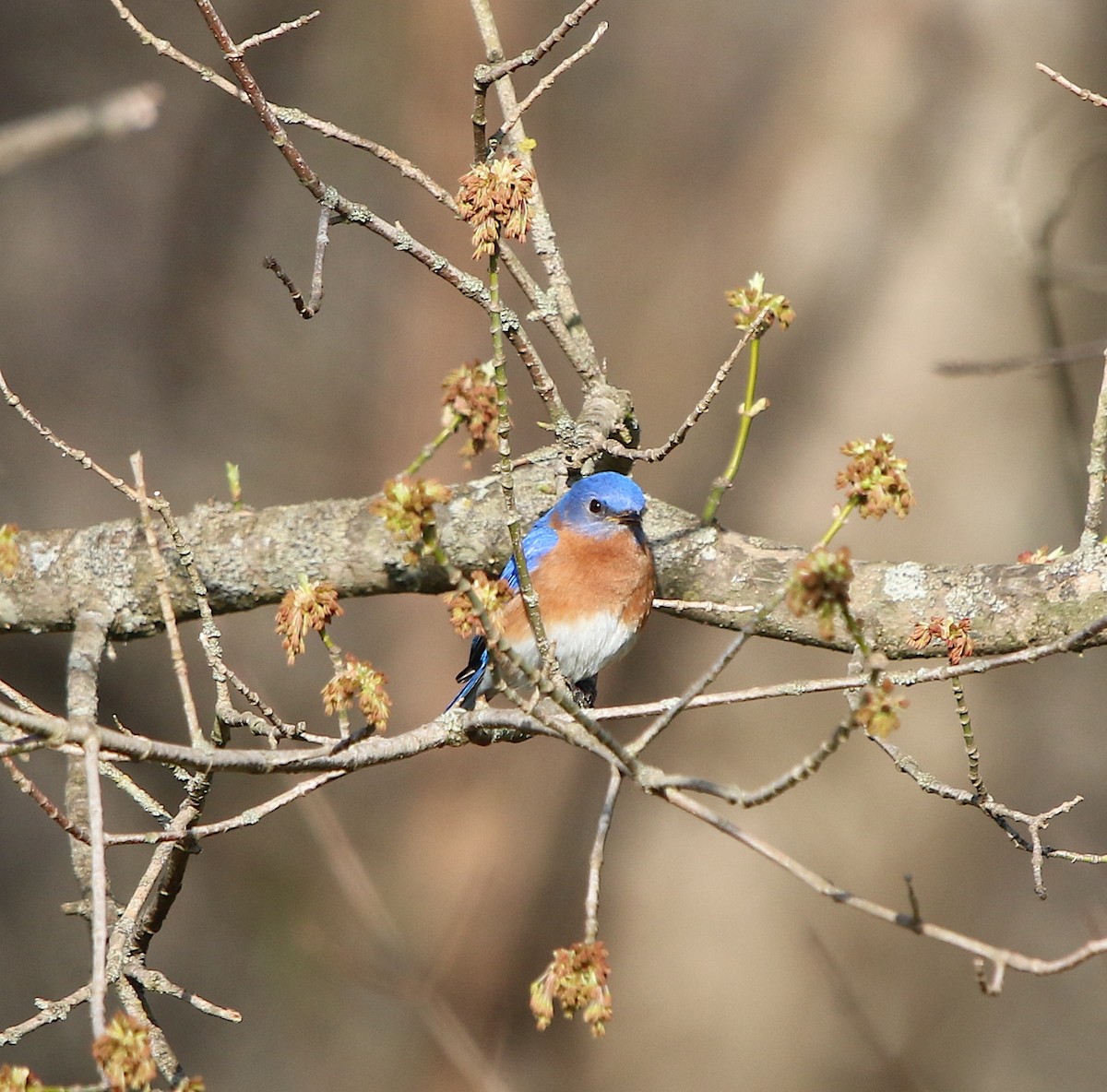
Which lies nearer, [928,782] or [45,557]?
[928,782]

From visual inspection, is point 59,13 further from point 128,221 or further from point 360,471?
point 360,471

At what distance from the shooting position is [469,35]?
6.52 meters

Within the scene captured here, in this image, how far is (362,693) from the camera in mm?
1688

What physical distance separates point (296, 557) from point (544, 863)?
402 cm

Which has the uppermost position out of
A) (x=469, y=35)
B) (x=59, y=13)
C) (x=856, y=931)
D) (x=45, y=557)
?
(x=469, y=35)

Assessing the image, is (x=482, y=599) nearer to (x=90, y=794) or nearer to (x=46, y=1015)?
(x=90, y=794)

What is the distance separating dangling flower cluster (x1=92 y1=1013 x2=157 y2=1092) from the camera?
4.39ft

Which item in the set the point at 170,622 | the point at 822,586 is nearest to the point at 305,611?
the point at 170,622

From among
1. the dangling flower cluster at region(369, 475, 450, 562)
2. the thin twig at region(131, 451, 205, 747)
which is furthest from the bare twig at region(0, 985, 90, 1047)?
the dangling flower cluster at region(369, 475, 450, 562)

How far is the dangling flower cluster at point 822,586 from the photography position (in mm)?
1314

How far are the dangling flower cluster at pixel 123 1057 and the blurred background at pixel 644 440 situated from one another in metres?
4.54

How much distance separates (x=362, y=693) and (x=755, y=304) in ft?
3.54

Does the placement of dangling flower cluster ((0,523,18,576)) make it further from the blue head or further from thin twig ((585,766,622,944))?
the blue head

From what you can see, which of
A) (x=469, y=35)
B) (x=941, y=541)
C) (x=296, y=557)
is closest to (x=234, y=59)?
(x=296, y=557)
